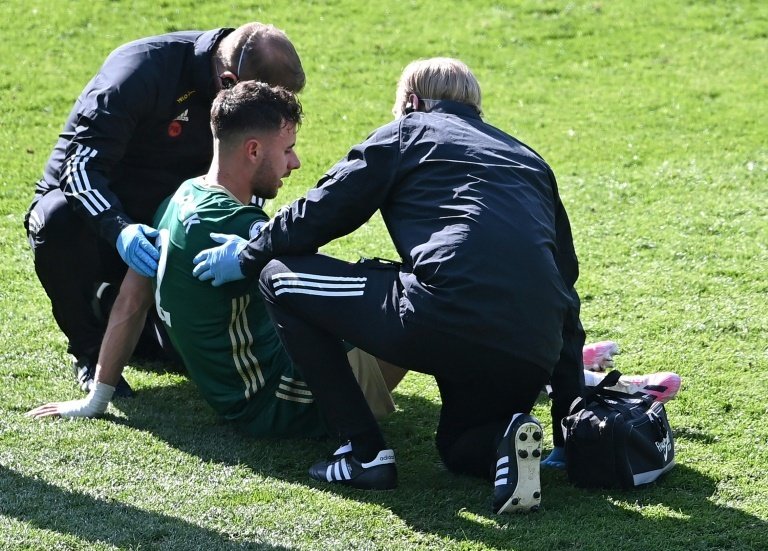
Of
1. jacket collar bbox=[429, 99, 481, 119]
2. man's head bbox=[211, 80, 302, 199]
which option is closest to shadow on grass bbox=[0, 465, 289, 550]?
man's head bbox=[211, 80, 302, 199]

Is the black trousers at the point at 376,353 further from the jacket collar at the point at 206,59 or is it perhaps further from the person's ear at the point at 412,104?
the jacket collar at the point at 206,59

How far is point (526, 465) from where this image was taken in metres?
3.82

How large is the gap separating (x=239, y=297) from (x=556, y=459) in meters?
1.35

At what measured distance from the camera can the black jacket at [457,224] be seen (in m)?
3.79

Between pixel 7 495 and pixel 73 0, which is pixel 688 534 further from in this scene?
pixel 73 0

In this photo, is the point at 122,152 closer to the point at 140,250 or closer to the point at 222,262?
the point at 140,250

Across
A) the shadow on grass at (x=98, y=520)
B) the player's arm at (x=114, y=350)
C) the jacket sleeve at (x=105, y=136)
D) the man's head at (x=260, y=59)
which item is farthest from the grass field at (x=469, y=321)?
the man's head at (x=260, y=59)

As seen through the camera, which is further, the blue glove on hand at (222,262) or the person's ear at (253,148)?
the person's ear at (253,148)

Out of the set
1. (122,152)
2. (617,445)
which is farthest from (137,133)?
(617,445)

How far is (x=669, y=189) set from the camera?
26.3 feet

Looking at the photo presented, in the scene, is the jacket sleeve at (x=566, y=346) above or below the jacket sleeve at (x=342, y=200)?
below

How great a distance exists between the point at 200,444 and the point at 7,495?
2.59 ft

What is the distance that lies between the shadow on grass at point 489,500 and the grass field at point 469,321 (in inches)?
0.4

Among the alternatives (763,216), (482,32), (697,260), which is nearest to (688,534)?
(697,260)
